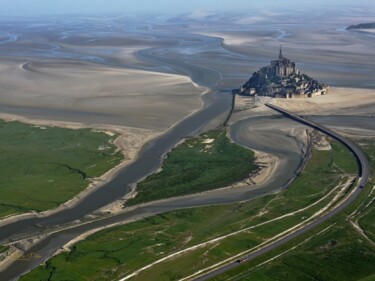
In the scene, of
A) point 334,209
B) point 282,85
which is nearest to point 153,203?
point 334,209

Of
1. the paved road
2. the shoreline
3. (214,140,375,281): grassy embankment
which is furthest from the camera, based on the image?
the shoreline

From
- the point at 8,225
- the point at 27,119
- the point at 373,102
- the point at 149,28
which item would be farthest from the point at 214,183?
the point at 149,28

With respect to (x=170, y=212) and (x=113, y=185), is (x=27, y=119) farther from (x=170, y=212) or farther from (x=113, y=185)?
(x=170, y=212)

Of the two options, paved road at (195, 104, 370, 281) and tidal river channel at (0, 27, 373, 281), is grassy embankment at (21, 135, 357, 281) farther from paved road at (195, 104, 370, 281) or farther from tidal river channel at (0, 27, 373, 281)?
tidal river channel at (0, 27, 373, 281)

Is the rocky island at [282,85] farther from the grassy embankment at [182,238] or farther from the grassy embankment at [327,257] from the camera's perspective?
the grassy embankment at [327,257]

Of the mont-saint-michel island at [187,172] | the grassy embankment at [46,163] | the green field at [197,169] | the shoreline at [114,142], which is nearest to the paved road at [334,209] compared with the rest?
the mont-saint-michel island at [187,172]

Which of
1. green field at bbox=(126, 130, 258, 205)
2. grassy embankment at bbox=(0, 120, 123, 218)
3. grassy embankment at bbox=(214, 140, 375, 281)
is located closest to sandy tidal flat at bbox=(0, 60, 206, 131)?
grassy embankment at bbox=(0, 120, 123, 218)
